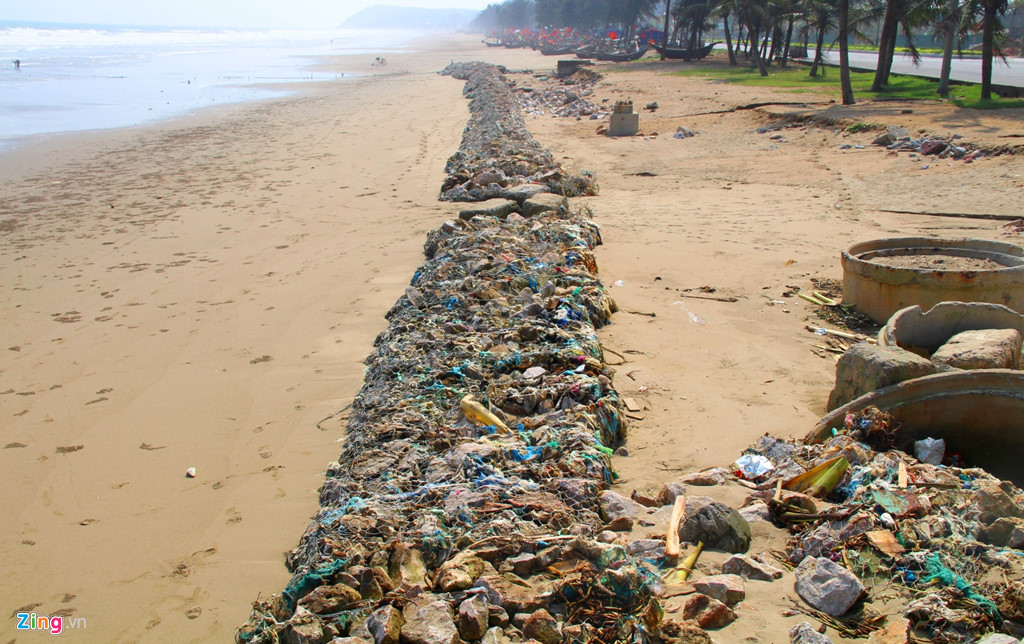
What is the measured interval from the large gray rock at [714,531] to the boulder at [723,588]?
1.00 ft

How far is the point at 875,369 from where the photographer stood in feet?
13.1

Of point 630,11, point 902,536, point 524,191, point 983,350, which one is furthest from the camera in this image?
point 630,11

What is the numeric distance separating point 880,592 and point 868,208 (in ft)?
27.1

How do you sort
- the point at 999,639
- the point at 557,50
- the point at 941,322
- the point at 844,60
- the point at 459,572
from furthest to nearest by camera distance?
the point at 557,50, the point at 844,60, the point at 941,322, the point at 459,572, the point at 999,639

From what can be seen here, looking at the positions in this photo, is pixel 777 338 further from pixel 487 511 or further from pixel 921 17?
pixel 921 17

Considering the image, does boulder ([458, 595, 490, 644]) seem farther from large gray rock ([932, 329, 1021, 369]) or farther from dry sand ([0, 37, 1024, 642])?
large gray rock ([932, 329, 1021, 369])

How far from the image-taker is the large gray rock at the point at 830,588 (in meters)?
2.54

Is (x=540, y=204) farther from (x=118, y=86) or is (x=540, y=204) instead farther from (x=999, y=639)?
A: (x=118, y=86)

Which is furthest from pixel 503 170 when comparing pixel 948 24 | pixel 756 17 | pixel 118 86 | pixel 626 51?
pixel 626 51

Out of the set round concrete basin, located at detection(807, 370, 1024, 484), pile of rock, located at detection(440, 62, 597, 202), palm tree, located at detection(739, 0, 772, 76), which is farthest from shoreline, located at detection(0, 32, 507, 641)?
palm tree, located at detection(739, 0, 772, 76)

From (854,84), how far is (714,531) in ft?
86.2

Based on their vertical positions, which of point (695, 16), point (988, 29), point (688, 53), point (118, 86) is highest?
point (695, 16)

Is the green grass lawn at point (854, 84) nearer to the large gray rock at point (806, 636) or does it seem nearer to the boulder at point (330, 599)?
the large gray rock at point (806, 636)
